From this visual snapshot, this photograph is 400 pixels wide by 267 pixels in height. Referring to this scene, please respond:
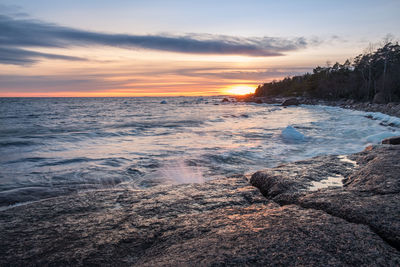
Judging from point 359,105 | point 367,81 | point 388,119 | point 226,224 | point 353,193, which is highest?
point 367,81

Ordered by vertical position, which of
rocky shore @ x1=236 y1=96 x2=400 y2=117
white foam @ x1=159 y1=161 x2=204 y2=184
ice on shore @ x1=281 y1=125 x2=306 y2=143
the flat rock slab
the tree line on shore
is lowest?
white foam @ x1=159 y1=161 x2=204 y2=184

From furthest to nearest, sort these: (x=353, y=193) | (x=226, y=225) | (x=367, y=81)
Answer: (x=367, y=81)
(x=353, y=193)
(x=226, y=225)

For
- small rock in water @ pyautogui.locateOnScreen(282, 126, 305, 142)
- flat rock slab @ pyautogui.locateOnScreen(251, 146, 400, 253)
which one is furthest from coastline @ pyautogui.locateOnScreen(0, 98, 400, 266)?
small rock in water @ pyautogui.locateOnScreen(282, 126, 305, 142)

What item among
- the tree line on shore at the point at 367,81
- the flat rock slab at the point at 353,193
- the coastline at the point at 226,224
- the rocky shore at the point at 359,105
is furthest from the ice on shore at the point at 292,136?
the tree line on shore at the point at 367,81

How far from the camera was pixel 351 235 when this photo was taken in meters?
1.84

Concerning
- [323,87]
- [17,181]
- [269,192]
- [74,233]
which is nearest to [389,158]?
[269,192]

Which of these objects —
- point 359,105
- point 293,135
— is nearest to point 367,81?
point 359,105

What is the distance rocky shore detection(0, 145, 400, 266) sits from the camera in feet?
5.63

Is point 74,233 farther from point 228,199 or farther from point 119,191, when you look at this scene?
point 228,199

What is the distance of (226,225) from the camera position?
2256 millimetres

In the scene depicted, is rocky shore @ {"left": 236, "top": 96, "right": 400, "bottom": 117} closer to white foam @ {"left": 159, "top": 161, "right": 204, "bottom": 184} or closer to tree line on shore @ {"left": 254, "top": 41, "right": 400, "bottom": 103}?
tree line on shore @ {"left": 254, "top": 41, "right": 400, "bottom": 103}

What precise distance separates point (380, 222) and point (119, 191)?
3490mm

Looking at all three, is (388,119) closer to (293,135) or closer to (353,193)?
(293,135)

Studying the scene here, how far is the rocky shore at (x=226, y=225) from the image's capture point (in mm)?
1716
